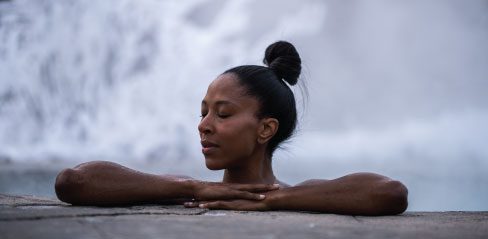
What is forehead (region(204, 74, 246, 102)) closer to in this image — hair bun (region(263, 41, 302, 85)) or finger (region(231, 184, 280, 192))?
hair bun (region(263, 41, 302, 85))

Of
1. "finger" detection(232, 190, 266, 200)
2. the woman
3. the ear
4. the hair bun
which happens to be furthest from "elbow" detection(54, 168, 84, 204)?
the hair bun

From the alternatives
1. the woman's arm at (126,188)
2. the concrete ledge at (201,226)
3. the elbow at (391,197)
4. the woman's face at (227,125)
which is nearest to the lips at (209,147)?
the woman's face at (227,125)

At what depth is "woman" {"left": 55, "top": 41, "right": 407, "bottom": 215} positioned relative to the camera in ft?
8.57

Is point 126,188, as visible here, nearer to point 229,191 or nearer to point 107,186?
point 107,186

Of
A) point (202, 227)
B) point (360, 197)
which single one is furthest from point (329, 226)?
point (360, 197)

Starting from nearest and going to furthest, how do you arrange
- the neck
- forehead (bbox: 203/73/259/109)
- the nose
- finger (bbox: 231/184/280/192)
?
finger (bbox: 231/184/280/192) → the nose → forehead (bbox: 203/73/259/109) → the neck

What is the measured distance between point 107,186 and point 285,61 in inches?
49.4

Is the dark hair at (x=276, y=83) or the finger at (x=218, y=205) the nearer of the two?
the finger at (x=218, y=205)

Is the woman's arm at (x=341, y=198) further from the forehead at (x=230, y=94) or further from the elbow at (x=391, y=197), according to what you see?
the forehead at (x=230, y=94)

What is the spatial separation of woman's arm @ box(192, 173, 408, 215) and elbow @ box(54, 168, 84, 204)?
1.80ft

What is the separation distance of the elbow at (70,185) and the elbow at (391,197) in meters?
1.31

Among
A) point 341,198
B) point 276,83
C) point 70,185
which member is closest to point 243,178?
point 276,83

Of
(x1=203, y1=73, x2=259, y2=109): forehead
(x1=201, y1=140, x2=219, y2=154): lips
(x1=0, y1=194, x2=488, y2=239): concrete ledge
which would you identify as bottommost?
(x1=0, y1=194, x2=488, y2=239): concrete ledge

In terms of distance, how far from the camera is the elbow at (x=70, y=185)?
8.57ft
